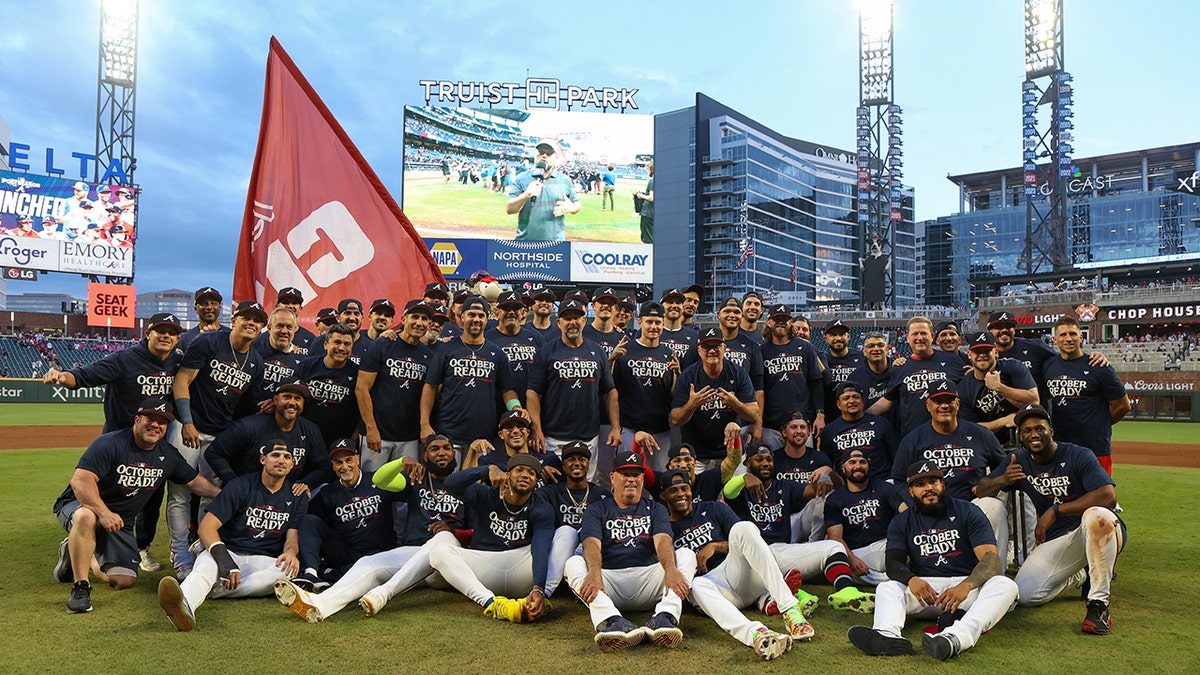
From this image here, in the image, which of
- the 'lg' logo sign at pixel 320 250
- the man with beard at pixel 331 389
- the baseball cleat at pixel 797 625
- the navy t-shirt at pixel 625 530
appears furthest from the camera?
the 'lg' logo sign at pixel 320 250

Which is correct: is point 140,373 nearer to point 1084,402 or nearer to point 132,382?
point 132,382

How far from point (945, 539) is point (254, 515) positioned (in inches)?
209

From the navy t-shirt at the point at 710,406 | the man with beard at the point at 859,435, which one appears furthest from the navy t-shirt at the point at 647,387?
the man with beard at the point at 859,435

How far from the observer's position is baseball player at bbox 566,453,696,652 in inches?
213

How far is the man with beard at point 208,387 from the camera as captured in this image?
23.3ft

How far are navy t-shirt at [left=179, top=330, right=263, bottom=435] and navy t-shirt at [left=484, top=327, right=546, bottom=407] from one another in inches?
85.8

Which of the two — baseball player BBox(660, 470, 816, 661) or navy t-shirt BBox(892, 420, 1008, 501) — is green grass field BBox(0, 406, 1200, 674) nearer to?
baseball player BBox(660, 470, 816, 661)

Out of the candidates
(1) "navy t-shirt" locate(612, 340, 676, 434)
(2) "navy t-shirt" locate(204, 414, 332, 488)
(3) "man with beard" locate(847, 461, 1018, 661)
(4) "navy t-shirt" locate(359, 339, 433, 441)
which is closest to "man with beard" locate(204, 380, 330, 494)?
(2) "navy t-shirt" locate(204, 414, 332, 488)

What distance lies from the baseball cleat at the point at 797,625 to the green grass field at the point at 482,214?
3684cm

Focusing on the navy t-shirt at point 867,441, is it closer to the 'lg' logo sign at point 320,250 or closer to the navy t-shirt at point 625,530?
the navy t-shirt at point 625,530

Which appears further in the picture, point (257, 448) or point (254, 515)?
point (257, 448)

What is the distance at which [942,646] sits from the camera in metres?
4.93

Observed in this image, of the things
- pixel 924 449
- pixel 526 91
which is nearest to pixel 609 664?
pixel 924 449

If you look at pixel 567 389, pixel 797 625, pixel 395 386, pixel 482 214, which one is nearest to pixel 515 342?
pixel 567 389
